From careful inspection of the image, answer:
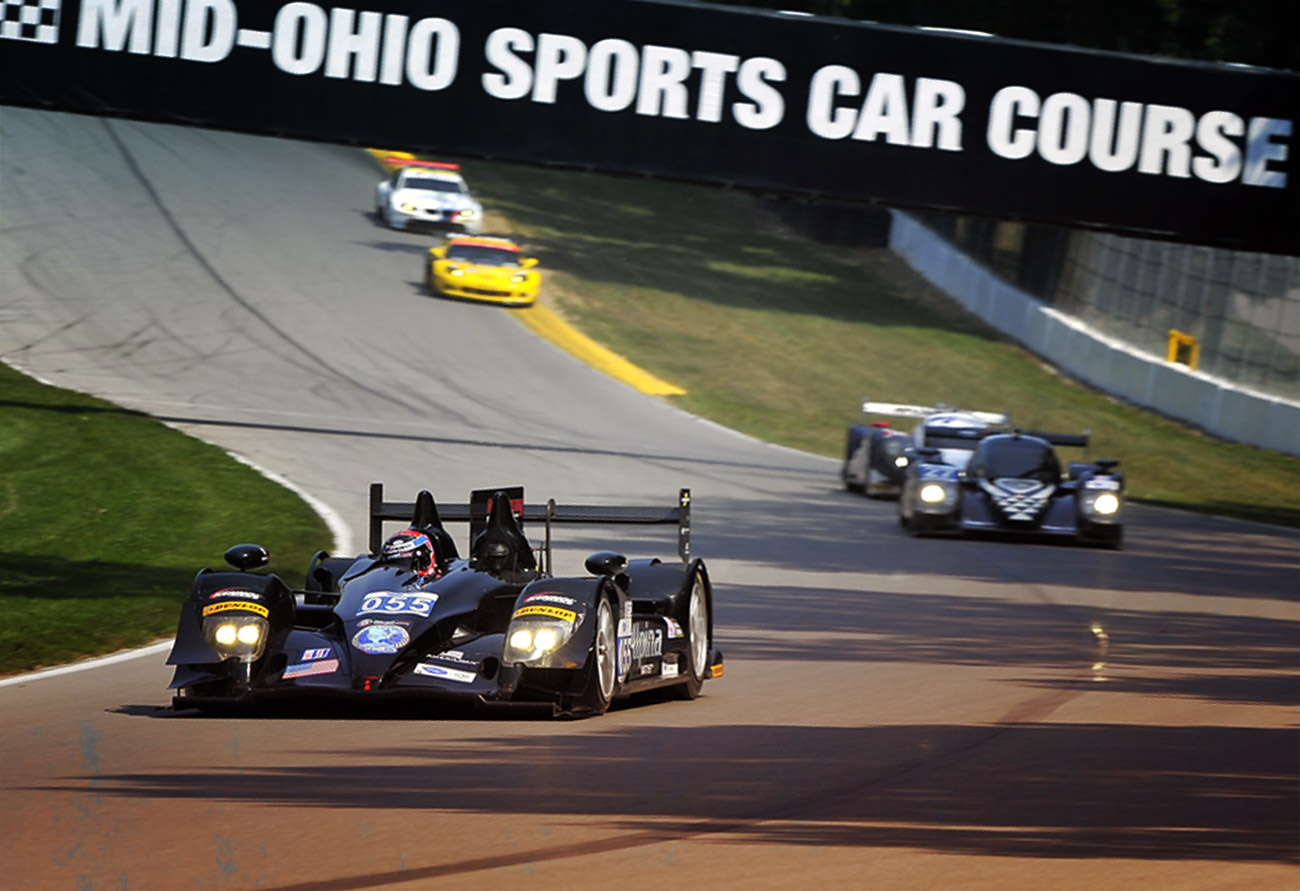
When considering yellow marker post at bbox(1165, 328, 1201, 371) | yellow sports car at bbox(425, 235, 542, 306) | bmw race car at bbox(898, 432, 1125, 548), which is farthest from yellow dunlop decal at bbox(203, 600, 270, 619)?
yellow marker post at bbox(1165, 328, 1201, 371)

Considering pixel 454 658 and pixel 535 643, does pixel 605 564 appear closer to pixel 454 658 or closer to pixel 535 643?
pixel 535 643

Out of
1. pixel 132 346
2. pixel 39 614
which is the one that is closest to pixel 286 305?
pixel 132 346

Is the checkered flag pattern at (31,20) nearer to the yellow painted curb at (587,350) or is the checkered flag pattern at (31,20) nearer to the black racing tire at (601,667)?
the black racing tire at (601,667)

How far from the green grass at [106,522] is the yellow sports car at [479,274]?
11.6 m

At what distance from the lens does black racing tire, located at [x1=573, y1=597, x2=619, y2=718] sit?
8625mm

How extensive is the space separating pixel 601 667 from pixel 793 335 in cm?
2929

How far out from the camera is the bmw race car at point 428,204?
131ft

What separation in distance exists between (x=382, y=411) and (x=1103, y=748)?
18920 millimetres

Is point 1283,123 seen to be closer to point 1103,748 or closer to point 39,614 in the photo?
point 1103,748

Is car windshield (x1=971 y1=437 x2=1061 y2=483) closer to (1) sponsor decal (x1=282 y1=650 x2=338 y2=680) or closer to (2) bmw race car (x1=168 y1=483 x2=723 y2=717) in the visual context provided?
(2) bmw race car (x1=168 y1=483 x2=723 y2=717)

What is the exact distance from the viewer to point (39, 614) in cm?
1240

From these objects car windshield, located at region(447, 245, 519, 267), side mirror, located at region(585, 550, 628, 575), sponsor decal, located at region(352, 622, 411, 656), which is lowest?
sponsor decal, located at region(352, 622, 411, 656)

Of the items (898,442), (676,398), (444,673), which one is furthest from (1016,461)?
(444,673)

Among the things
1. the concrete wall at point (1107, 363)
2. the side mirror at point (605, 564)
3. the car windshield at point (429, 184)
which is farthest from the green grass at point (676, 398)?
the side mirror at point (605, 564)
